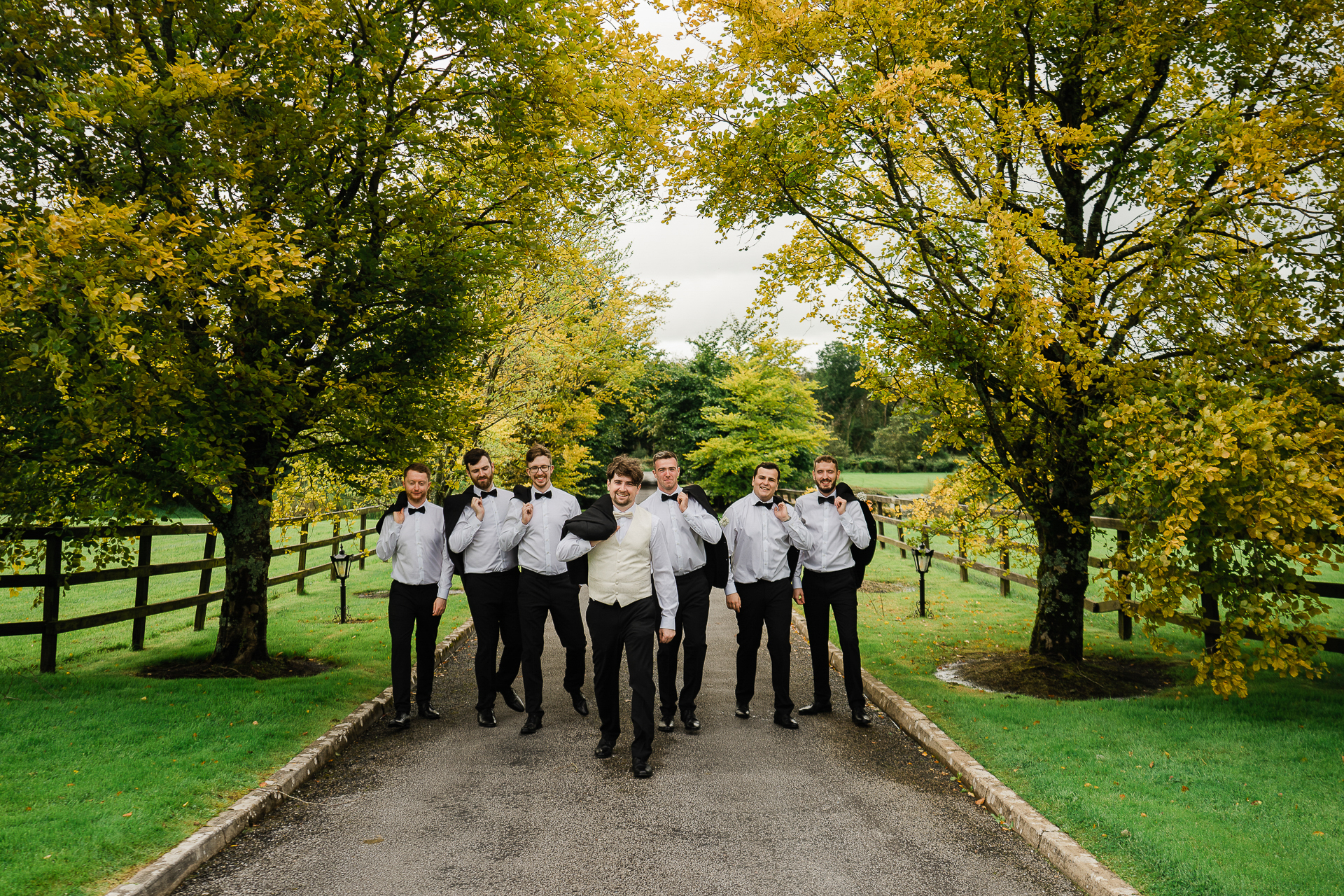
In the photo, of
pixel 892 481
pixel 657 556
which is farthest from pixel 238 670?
pixel 892 481

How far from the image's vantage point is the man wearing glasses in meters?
6.76

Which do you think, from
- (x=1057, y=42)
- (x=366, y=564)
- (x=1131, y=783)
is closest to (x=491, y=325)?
(x=1057, y=42)

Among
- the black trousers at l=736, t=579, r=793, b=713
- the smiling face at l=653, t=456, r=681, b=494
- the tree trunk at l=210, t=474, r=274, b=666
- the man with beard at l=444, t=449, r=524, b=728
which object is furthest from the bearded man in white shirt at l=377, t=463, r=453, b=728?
the black trousers at l=736, t=579, r=793, b=713

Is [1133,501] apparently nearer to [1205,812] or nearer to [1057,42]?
[1205,812]

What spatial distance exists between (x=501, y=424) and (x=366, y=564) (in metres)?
8.09

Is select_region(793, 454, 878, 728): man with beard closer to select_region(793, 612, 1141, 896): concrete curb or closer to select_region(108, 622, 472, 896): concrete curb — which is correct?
select_region(793, 612, 1141, 896): concrete curb

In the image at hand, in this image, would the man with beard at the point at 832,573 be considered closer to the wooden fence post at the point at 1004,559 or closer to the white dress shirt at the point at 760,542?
the white dress shirt at the point at 760,542

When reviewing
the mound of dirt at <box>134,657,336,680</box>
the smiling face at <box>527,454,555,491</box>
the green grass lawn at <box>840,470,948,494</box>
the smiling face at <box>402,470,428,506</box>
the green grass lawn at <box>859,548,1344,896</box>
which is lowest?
the mound of dirt at <box>134,657,336,680</box>

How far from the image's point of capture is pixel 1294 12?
21.2 feet

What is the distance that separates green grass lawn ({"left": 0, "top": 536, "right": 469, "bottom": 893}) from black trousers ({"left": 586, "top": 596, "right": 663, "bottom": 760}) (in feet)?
7.58

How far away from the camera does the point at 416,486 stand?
705cm

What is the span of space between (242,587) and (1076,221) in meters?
9.82

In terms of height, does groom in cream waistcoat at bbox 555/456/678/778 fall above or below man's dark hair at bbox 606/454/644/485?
below

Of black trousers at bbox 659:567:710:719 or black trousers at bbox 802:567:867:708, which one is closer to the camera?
black trousers at bbox 659:567:710:719
